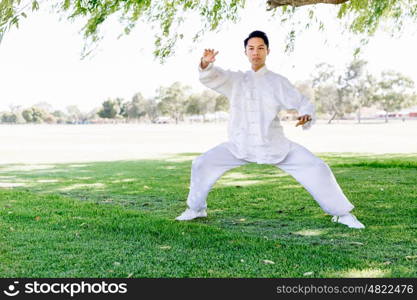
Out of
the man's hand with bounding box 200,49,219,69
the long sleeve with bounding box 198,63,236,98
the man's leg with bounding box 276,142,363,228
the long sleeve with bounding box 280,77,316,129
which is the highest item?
the man's hand with bounding box 200,49,219,69

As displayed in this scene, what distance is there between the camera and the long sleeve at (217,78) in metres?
5.17

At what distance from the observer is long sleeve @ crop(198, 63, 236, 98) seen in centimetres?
517

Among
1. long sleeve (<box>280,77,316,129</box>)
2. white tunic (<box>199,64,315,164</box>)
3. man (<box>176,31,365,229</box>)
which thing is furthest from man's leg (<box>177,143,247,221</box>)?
long sleeve (<box>280,77,316,129</box>)

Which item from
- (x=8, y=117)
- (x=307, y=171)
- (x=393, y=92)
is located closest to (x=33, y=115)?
(x=8, y=117)

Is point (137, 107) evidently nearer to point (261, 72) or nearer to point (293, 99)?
point (261, 72)

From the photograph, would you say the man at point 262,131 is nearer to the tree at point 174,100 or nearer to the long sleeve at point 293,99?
the long sleeve at point 293,99

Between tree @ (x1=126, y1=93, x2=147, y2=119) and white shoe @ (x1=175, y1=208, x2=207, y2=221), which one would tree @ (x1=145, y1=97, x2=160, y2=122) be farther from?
white shoe @ (x1=175, y1=208, x2=207, y2=221)

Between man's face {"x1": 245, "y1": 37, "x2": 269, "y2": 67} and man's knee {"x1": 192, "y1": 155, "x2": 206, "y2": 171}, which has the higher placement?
man's face {"x1": 245, "y1": 37, "x2": 269, "y2": 67}

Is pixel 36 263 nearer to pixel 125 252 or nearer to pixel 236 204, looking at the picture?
pixel 125 252

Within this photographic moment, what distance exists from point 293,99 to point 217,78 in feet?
2.71

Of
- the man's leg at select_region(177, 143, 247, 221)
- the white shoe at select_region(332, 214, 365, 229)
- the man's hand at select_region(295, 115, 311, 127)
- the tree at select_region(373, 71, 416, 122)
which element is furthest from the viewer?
Answer: the tree at select_region(373, 71, 416, 122)

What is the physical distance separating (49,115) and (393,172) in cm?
9350

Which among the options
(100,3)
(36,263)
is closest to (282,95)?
(36,263)

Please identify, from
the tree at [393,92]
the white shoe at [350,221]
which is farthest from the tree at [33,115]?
the white shoe at [350,221]
